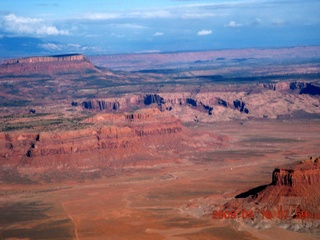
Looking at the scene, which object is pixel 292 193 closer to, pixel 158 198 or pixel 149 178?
pixel 158 198

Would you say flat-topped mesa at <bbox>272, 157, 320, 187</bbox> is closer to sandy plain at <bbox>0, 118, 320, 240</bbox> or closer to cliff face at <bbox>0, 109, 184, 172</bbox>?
sandy plain at <bbox>0, 118, 320, 240</bbox>

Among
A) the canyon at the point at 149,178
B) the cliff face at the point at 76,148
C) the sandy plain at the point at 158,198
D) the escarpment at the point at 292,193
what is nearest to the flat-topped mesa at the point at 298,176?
the escarpment at the point at 292,193

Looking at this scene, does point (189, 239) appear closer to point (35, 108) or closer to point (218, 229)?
point (218, 229)

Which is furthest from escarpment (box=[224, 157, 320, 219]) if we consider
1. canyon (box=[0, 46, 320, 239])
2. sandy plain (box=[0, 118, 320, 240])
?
sandy plain (box=[0, 118, 320, 240])

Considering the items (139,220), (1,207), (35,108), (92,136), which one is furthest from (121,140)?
(35,108)

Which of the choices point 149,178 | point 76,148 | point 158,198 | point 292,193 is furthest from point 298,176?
point 76,148

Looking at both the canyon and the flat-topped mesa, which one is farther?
the flat-topped mesa
